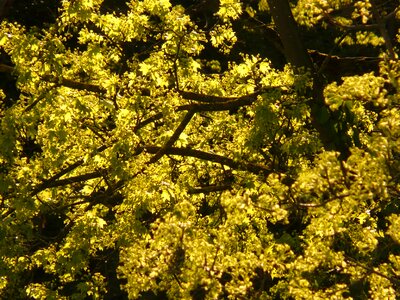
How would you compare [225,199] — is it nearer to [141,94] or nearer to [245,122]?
[141,94]

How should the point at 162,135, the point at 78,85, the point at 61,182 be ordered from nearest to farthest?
1. the point at 78,85
2. the point at 61,182
3. the point at 162,135

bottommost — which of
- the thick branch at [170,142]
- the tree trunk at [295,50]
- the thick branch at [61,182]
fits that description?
the thick branch at [61,182]

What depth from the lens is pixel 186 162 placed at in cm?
1149

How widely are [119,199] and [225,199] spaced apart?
5843 millimetres

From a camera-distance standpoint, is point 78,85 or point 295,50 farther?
point 295,50

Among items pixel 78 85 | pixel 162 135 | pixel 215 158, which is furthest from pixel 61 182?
pixel 215 158

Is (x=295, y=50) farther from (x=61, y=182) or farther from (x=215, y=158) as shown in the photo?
→ (x=61, y=182)

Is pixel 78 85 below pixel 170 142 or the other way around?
the other way around

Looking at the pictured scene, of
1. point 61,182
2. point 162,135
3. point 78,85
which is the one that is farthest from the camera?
point 162,135

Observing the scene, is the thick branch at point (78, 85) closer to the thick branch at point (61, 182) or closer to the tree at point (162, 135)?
the tree at point (162, 135)

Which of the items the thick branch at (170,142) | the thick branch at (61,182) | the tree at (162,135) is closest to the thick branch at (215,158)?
the tree at (162,135)

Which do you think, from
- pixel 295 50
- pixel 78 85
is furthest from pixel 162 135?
pixel 295 50

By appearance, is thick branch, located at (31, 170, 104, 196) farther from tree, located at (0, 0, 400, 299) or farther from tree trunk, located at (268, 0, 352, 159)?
tree trunk, located at (268, 0, 352, 159)

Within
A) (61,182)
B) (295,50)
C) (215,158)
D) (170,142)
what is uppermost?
(295,50)
